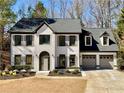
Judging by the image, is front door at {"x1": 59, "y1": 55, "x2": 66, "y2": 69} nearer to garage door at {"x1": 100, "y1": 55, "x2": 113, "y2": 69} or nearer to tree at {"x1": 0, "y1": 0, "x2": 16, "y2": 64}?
garage door at {"x1": 100, "y1": 55, "x2": 113, "y2": 69}

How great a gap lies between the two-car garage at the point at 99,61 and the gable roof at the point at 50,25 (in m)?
4.95

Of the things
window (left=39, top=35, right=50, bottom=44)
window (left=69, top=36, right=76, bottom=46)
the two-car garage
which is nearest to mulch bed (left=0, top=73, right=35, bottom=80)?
window (left=39, top=35, right=50, bottom=44)

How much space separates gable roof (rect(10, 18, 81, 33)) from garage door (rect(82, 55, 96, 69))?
4946mm

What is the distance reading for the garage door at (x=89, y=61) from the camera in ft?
162

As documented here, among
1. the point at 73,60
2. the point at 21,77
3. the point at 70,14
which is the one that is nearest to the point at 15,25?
the point at 73,60

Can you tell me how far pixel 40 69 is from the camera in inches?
1829

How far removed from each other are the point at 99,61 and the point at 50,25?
914cm

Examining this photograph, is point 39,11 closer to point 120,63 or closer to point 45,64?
point 45,64

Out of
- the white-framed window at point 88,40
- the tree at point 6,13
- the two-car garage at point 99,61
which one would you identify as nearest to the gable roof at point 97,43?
the white-framed window at point 88,40

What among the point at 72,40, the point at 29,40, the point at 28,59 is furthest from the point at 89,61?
the point at 29,40

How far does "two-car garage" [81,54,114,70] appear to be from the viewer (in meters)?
49.3

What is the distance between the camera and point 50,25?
48312 millimetres

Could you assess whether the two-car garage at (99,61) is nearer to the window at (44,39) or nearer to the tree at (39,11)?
the window at (44,39)

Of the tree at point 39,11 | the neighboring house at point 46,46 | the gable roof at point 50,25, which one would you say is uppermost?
the tree at point 39,11
